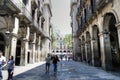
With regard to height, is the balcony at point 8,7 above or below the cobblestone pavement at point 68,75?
above

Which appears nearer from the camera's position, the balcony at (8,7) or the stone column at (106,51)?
the balcony at (8,7)

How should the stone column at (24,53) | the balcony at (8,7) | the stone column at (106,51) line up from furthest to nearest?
the stone column at (24,53) < the stone column at (106,51) < the balcony at (8,7)

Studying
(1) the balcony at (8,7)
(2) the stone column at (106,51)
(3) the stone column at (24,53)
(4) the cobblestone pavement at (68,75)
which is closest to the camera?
(4) the cobblestone pavement at (68,75)

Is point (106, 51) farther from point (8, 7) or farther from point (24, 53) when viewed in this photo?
point (24, 53)

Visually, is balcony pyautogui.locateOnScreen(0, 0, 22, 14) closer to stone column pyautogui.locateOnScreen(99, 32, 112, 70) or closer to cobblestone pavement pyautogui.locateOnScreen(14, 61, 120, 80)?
cobblestone pavement pyautogui.locateOnScreen(14, 61, 120, 80)

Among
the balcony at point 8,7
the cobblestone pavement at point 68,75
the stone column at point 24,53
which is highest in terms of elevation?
the balcony at point 8,7

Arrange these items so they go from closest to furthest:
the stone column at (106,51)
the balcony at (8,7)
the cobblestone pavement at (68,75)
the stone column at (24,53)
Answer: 1. the cobblestone pavement at (68,75)
2. the balcony at (8,7)
3. the stone column at (106,51)
4. the stone column at (24,53)

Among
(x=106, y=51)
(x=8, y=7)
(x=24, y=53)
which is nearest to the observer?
(x=106, y=51)

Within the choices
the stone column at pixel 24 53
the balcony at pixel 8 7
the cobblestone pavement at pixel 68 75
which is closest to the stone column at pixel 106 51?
the cobblestone pavement at pixel 68 75

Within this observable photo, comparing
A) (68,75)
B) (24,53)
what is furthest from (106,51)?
(24,53)

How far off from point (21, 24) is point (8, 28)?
5.60 m

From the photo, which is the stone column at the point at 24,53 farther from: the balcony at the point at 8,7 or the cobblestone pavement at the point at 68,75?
the cobblestone pavement at the point at 68,75

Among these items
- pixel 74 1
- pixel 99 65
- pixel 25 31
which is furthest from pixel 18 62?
pixel 74 1

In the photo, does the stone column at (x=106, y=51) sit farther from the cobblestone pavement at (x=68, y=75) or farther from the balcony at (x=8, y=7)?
the balcony at (x=8, y=7)
